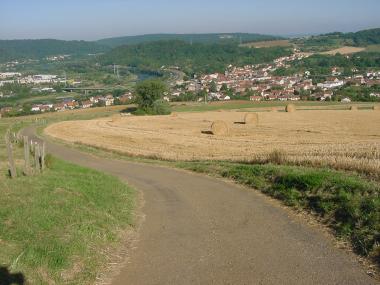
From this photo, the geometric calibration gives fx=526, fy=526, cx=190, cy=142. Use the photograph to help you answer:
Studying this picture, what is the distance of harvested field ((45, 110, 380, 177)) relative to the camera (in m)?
23.5

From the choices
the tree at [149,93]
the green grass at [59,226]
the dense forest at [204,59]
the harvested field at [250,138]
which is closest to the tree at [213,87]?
the tree at [149,93]

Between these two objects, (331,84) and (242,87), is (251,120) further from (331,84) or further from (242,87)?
(242,87)

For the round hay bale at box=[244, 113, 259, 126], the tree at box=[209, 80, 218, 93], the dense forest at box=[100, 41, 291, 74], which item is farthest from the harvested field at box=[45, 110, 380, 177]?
the dense forest at box=[100, 41, 291, 74]

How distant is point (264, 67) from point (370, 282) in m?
149

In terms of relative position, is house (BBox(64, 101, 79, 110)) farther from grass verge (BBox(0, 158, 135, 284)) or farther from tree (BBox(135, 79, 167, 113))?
grass verge (BBox(0, 158, 135, 284))

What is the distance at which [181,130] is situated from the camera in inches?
1731

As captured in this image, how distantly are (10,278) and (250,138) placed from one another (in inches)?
1137

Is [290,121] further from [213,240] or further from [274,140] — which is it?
[213,240]

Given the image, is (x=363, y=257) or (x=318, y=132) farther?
(x=318, y=132)

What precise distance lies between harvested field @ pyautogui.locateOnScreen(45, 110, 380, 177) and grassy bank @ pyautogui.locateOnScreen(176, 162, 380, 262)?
2437mm

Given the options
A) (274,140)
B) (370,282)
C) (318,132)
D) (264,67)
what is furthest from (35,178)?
(264,67)

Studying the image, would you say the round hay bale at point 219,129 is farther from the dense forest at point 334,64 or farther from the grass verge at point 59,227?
the dense forest at point 334,64

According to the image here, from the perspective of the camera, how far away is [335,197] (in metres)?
11.0

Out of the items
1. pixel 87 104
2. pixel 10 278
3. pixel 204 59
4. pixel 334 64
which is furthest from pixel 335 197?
pixel 204 59
